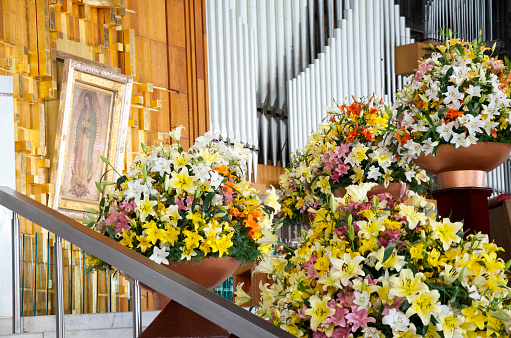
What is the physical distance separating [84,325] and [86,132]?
2.03 m

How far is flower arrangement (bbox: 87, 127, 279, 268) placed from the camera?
7.77 ft

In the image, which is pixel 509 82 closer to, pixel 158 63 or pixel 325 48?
pixel 158 63

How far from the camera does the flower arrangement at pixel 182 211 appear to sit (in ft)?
7.77

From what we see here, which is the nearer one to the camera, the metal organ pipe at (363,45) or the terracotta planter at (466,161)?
the terracotta planter at (466,161)

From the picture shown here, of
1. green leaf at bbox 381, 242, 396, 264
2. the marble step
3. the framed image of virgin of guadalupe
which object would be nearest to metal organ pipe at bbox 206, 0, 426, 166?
the framed image of virgin of guadalupe

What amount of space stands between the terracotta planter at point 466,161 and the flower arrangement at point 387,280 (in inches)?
35.5

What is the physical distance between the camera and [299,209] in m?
3.68

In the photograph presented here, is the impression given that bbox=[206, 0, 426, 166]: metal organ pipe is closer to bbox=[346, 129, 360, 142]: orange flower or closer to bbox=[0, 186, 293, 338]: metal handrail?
bbox=[346, 129, 360, 142]: orange flower

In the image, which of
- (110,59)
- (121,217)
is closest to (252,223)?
(121,217)

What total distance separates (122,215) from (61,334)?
1.34 feet

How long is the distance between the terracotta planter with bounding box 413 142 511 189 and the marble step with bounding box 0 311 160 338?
1354mm

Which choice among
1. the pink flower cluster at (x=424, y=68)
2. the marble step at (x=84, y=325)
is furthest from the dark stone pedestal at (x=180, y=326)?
the pink flower cluster at (x=424, y=68)

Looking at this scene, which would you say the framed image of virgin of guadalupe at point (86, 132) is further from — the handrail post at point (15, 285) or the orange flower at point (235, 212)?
the orange flower at point (235, 212)

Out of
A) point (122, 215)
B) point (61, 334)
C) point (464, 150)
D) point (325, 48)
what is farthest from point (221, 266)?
point (325, 48)
